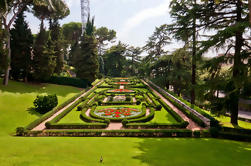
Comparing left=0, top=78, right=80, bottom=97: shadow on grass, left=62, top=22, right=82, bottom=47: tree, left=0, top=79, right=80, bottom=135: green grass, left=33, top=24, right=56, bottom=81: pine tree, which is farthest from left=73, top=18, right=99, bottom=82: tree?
left=62, top=22, right=82, bottom=47: tree

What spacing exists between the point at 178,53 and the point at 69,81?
23116 mm

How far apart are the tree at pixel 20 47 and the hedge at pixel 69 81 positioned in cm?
538

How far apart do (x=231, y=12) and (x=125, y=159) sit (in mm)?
14941

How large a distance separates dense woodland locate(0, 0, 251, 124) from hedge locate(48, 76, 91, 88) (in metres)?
1.16

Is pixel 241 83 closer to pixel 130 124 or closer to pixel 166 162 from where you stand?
pixel 166 162

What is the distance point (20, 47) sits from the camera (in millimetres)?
25562

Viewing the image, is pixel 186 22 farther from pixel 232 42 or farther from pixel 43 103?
pixel 43 103

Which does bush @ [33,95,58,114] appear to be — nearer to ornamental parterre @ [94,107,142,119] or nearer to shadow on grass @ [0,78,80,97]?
ornamental parterre @ [94,107,142,119]

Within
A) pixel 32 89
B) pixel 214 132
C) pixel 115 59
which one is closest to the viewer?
pixel 214 132

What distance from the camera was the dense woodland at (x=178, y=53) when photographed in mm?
11961

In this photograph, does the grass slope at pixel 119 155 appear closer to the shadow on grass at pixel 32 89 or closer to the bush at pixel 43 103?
the bush at pixel 43 103

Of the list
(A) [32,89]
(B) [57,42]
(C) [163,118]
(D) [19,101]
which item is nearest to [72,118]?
(D) [19,101]

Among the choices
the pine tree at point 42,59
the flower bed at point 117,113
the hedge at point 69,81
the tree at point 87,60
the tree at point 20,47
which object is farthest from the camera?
the tree at point 87,60

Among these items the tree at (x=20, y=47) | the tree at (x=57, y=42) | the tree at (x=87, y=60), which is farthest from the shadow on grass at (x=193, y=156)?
the tree at (x=57, y=42)
